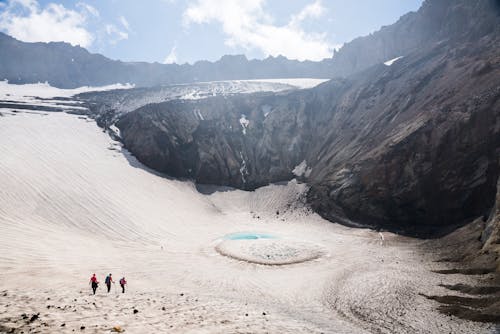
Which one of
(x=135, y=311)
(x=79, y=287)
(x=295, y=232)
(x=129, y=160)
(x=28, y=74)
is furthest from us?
(x=28, y=74)

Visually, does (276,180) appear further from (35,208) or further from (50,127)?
(50,127)

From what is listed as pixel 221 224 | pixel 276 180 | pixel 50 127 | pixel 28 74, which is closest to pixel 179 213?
pixel 221 224

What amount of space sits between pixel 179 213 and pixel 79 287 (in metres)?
31.5

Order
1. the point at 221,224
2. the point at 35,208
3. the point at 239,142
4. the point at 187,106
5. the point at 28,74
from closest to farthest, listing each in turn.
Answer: the point at 35,208 < the point at 221,224 < the point at 239,142 < the point at 187,106 < the point at 28,74

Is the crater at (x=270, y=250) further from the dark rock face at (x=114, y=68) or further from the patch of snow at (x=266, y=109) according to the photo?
the dark rock face at (x=114, y=68)

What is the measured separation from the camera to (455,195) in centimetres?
3969

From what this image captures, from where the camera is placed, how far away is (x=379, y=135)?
2096 inches

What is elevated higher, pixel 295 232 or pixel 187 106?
pixel 187 106

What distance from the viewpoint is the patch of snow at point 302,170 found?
211 ft

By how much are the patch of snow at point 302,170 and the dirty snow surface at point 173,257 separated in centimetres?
363

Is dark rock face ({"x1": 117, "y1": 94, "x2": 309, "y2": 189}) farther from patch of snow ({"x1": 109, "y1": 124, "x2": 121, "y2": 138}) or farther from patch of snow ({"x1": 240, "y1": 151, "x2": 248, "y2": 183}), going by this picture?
patch of snow ({"x1": 109, "y1": 124, "x2": 121, "y2": 138})

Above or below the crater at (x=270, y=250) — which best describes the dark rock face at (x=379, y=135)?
above

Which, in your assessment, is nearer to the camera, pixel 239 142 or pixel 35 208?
pixel 35 208

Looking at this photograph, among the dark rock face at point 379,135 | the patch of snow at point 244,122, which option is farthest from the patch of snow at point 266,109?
the patch of snow at point 244,122
